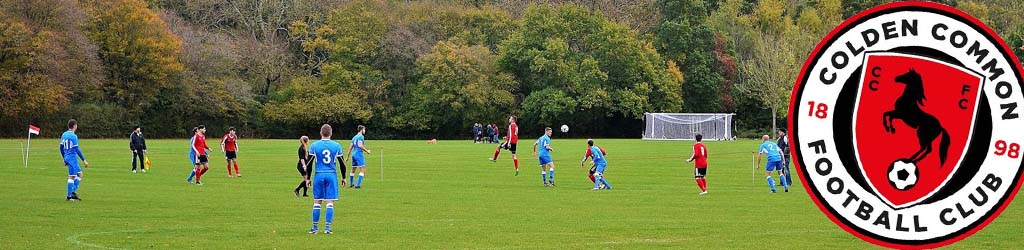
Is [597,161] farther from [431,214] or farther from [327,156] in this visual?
[327,156]

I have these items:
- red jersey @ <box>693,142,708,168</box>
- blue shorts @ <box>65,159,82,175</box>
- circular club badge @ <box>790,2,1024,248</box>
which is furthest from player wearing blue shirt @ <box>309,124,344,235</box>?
circular club badge @ <box>790,2,1024,248</box>

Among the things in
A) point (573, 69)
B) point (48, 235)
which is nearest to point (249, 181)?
point (48, 235)

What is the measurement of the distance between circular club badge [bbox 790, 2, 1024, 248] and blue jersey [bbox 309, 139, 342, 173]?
15.7 m

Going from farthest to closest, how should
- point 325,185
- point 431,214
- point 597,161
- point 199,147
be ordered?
point 199,147 → point 597,161 → point 431,214 → point 325,185

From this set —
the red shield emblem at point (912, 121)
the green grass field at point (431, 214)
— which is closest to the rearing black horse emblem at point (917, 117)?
the red shield emblem at point (912, 121)

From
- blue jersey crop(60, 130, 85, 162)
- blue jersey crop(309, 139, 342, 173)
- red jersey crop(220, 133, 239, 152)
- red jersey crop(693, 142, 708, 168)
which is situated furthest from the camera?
red jersey crop(220, 133, 239, 152)

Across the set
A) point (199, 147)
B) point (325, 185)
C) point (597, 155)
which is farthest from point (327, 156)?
point (199, 147)

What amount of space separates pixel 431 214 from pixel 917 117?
835 inches

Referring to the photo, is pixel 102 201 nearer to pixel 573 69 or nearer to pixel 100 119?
pixel 100 119

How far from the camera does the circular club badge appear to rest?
262 cm

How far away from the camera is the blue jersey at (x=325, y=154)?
59.2 ft

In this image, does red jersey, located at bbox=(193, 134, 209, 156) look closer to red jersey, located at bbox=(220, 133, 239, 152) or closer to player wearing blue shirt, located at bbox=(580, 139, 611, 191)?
red jersey, located at bbox=(220, 133, 239, 152)

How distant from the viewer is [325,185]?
1844cm

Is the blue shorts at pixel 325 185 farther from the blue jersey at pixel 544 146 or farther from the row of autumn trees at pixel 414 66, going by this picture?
the row of autumn trees at pixel 414 66
